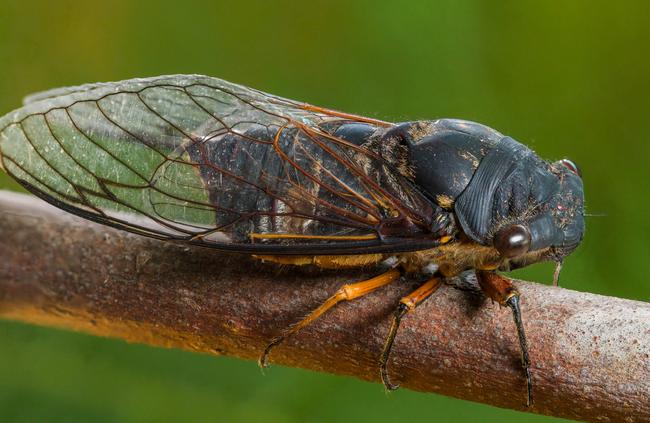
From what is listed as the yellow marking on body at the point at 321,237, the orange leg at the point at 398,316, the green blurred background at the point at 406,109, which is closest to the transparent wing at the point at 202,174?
the yellow marking on body at the point at 321,237

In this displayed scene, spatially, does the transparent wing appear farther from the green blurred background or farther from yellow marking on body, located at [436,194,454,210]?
the green blurred background

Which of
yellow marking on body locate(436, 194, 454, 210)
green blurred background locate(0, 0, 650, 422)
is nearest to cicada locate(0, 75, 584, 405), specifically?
yellow marking on body locate(436, 194, 454, 210)

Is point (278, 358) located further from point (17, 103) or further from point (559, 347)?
point (17, 103)

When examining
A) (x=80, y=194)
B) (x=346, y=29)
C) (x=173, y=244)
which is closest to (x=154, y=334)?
(x=173, y=244)

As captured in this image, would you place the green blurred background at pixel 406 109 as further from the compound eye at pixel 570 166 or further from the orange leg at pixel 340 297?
the orange leg at pixel 340 297

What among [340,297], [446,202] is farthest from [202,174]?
[446,202]

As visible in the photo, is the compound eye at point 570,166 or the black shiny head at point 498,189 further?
the compound eye at point 570,166

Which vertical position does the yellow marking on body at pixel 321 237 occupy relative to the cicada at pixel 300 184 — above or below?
below

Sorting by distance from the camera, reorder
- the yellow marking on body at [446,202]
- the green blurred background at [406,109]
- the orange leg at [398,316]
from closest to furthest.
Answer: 1. the orange leg at [398,316]
2. the yellow marking on body at [446,202]
3. the green blurred background at [406,109]
